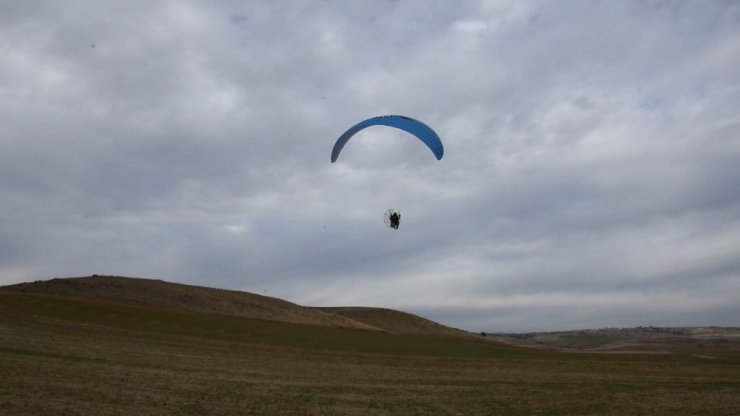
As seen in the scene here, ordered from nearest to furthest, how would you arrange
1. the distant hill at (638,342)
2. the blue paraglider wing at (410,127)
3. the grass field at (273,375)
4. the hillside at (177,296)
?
the grass field at (273,375) < the blue paraglider wing at (410,127) < the hillside at (177,296) < the distant hill at (638,342)

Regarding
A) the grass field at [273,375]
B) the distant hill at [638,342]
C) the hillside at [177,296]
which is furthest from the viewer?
the distant hill at [638,342]

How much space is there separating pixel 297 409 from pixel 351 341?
96.2 feet

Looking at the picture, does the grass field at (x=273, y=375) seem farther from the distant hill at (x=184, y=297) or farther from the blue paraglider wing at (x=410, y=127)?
the blue paraglider wing at (x=410, y=127)

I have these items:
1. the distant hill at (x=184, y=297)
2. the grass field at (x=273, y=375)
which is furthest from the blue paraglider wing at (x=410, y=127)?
the distant hill at (x=184, y=297)

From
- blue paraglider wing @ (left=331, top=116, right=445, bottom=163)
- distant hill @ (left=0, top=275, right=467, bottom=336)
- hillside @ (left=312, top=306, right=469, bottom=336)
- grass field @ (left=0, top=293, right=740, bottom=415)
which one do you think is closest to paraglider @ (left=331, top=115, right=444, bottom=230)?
blue paraglider wing @ (left=331, top=116, right=445, bottom=163)

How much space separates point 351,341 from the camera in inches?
1801

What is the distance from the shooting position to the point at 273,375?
24.2m

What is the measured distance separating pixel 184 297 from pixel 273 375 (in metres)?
34.8

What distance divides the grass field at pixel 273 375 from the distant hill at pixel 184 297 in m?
5.64

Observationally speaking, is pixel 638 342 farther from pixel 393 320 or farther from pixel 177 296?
pixel 177 296

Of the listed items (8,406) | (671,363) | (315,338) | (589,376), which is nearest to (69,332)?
(315,338)

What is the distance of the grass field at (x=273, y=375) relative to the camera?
54.8ft

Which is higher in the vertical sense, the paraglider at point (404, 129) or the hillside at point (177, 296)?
the paraglider at point (404, 129)

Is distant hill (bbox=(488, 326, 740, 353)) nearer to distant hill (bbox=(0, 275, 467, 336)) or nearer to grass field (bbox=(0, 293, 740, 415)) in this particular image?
distant hill (bbox=(0, 275, 467, 336))
